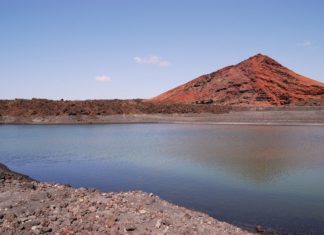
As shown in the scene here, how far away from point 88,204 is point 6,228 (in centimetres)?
171

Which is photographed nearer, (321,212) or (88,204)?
(88,204)

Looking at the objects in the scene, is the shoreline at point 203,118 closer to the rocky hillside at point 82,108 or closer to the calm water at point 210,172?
the rocky hillside at point 82,108

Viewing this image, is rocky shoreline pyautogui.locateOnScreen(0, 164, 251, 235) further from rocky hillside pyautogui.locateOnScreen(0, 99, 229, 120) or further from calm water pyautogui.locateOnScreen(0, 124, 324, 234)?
rocky hillside pyautogui.locateOnScreen(0, 99, 229, 120)

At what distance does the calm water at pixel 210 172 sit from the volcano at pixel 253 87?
28515 mm

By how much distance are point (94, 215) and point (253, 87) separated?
4845 cm

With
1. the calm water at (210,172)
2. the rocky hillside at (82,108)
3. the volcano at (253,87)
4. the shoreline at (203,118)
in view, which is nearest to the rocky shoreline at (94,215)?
the calm water at (210,172)

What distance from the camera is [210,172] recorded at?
13.8 m

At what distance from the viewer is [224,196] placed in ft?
34.6

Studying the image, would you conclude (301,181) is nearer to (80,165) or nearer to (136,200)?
(136,200)

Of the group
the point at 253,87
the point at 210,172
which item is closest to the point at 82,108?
the point at 253,87

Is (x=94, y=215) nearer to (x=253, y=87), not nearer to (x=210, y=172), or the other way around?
(x=210, y=172)

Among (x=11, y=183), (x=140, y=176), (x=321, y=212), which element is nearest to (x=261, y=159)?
(x=140, y=176)

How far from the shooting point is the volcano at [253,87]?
51.0 m

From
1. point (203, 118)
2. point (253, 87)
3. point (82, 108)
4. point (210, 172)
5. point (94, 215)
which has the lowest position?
point (210, 172)
